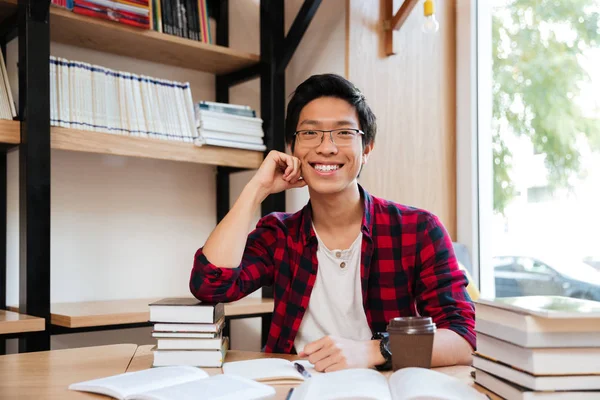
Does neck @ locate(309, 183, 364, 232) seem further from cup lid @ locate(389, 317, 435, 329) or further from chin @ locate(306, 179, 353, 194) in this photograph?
cup lid @ locate(389, 317, 435, 329)

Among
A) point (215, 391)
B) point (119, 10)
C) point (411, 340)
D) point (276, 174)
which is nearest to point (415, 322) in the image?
point (411, 340)

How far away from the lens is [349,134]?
1632 millimetres

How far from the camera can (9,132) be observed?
195 centimetres

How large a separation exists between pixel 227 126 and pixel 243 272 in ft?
3.22

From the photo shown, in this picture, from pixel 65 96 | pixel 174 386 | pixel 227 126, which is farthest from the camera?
pixel 227 126

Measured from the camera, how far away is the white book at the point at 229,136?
94.0 inches

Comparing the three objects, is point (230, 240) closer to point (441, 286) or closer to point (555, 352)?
point (441, 286)

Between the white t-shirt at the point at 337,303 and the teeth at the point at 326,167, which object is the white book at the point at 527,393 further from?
the teeth at the point at 326,167

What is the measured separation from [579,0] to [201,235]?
6.36ft

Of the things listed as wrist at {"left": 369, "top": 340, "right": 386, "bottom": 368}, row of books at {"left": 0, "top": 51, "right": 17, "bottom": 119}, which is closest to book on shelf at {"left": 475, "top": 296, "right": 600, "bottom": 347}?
wrist at {"left": 369, "top": 340, "right": 386, "bottom": 368}

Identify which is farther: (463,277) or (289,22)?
(289,22)

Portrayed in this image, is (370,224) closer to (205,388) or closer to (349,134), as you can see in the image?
(349,134)

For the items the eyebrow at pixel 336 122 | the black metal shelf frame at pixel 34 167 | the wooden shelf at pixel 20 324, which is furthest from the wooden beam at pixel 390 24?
the wooden shelf at pixel 20 324

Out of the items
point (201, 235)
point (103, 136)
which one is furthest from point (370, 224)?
point (201, 235)
